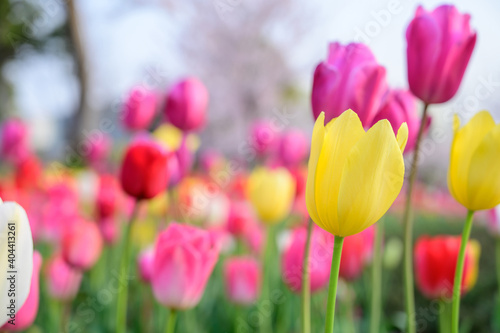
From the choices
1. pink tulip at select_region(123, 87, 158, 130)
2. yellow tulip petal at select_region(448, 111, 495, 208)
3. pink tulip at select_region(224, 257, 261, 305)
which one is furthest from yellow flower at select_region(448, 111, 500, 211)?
pink tulip at select_region(123, 87, 158, 130)

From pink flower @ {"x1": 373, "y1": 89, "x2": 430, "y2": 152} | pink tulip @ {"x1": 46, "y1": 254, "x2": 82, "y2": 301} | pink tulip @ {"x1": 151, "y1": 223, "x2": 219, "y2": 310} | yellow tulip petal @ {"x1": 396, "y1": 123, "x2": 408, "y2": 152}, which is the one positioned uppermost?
pink flower @ {"x1": 373, "y1": 89, "x2": 430, "y2": 152}

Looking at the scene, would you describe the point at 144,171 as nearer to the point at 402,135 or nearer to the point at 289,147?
the point at 402,135

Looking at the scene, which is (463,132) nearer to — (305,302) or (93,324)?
(305,302)

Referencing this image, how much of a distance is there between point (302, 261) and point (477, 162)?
617 mm

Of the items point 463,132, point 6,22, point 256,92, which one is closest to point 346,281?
point 463,132

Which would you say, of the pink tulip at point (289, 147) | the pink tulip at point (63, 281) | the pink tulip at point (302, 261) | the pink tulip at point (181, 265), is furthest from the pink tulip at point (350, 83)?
the pink tulip at point (289, 147)


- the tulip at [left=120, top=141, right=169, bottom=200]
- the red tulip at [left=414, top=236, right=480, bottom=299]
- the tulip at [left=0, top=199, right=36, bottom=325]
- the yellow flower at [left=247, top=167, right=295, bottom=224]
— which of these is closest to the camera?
the tulip at [left=0, top=199, right=36, bottom=325]

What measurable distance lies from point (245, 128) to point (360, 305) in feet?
27.2

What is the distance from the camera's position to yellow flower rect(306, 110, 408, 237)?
15.7 inches

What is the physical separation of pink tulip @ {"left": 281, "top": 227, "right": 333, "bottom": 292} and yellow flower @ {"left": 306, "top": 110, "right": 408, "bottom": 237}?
25.8 inches

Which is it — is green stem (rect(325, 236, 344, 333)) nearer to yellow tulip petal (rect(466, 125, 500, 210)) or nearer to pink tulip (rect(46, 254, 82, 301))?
yellow tulip petal (rect(466, 125, 500, 210))

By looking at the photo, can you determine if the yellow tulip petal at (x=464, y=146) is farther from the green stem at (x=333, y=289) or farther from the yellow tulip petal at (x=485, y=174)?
the green stem at (x=333, y=289)

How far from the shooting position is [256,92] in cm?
988

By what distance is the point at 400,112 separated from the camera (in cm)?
59
